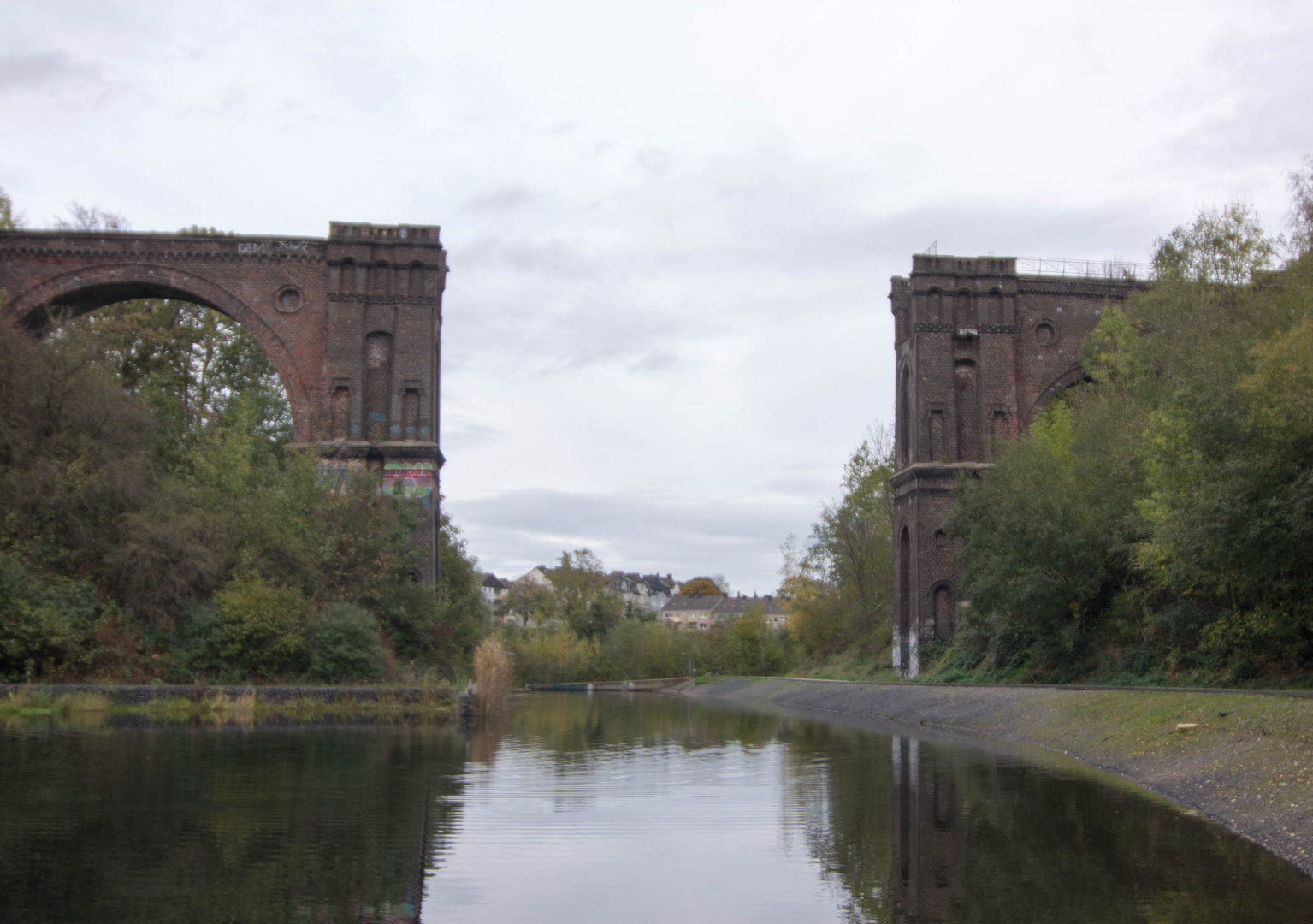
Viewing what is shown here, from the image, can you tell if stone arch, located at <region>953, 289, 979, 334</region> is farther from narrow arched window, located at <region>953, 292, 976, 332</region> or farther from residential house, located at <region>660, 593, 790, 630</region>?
residential house, located at <region>660, 593, 790, 630</region>

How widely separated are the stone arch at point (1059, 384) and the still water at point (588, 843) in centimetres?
2616

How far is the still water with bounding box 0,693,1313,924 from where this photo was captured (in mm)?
7789

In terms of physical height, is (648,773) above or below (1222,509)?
below

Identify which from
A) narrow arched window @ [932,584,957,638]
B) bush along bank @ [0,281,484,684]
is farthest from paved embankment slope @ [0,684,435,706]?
narrow arched window @ [932,584,957,638]

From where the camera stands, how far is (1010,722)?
967 inches

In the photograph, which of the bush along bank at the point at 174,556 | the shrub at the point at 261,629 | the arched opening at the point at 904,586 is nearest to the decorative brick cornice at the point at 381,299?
the bush along bank at the point at 174,556

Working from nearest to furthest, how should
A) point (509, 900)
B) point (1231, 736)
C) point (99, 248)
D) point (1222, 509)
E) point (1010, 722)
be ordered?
point (509, 900) < point (1231, 736) < point (1222, 509) < point (1010, 722) < point (99, 248)

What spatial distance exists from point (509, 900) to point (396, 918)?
861 mm

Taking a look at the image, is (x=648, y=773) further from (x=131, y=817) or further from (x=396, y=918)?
(x=396, y=918)

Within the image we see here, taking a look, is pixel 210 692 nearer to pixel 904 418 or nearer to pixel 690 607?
pixel 904 418

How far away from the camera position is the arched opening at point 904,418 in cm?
4378

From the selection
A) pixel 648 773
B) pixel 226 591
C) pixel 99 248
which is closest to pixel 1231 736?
pixel 648 773

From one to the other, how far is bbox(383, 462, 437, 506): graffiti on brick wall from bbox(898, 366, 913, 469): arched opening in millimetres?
16836

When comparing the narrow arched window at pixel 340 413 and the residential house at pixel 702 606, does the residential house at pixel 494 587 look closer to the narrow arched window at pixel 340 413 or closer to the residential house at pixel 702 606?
the residential house at pixel 702 606
